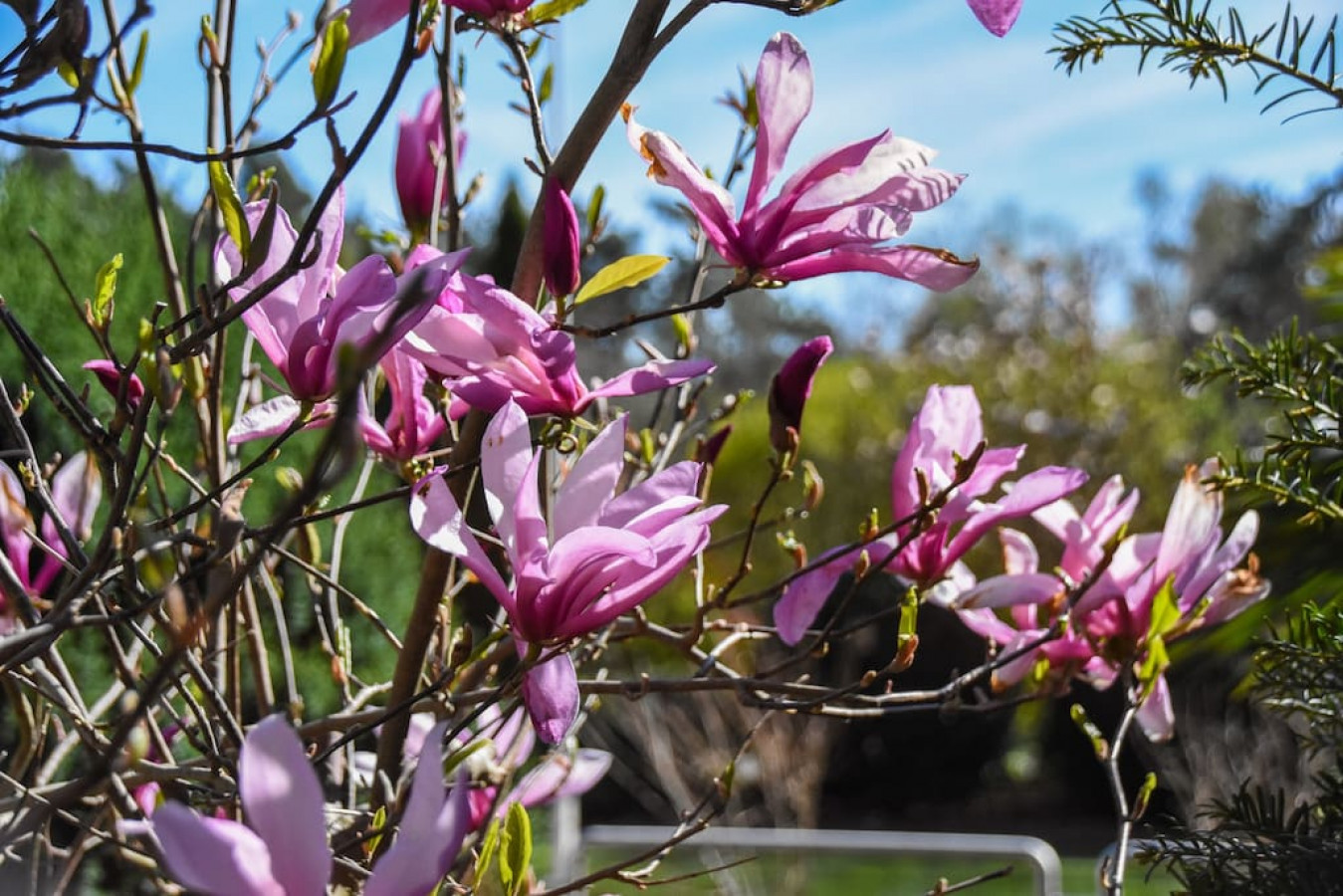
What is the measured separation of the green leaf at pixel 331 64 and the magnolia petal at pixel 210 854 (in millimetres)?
441

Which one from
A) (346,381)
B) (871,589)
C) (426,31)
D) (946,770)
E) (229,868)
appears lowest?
(946,770)

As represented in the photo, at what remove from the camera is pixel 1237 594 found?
42.0 inches

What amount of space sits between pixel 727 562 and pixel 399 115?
335 inches

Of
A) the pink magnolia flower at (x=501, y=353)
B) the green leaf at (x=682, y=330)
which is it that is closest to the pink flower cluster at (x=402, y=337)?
the pink magnolia flower at (x=501, y=353)


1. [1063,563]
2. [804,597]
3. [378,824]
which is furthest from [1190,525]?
[378,824]

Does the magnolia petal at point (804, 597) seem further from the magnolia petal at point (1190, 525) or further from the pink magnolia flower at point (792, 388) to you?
the magnolia petal at point (1190, 525)

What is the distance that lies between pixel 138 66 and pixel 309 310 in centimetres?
49

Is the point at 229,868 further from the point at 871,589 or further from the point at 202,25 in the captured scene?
the point at 871,589

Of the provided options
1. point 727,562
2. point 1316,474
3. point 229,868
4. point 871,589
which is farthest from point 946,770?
point 229,868

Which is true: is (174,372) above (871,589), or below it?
above

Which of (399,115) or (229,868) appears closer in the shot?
(229,868)

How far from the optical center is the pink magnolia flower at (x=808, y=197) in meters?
0.83

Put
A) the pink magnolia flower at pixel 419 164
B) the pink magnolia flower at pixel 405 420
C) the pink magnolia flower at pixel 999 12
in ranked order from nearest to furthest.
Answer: the pink magnolia flower at pixel 999 12, the pink magnolia flower at pixel 405 420, the pink magnolia flower at pixel 419 164

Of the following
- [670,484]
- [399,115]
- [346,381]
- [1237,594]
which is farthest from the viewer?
[399,115]
